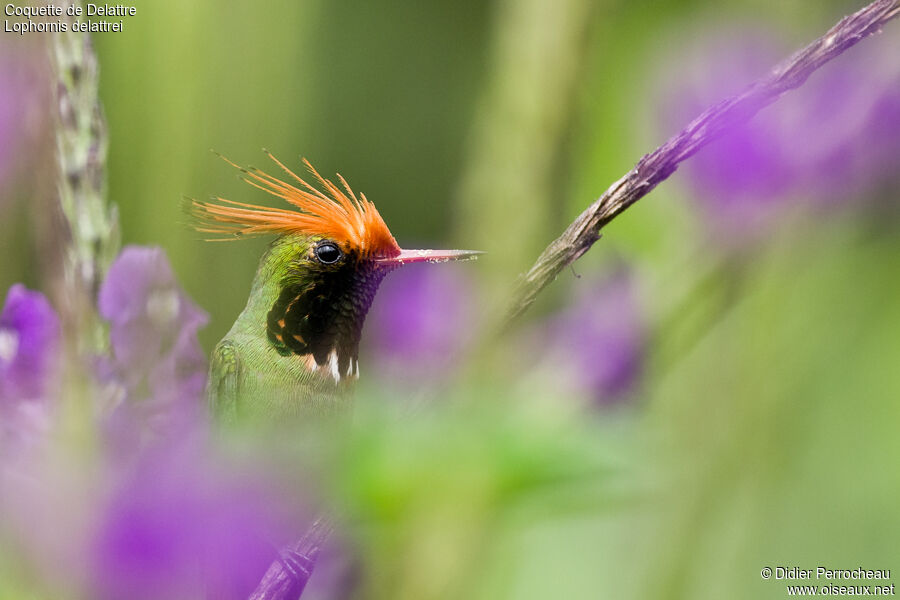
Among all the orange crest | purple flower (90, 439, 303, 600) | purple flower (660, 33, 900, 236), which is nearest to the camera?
purple flower (90, 439, 303, 600)

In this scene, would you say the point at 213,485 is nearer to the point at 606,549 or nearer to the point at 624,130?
the point at 606,549

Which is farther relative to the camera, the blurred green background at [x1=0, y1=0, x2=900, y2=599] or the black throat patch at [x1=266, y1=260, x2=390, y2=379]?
the black throat patch at [x1=266, y1=260, x2=390, y2=379]

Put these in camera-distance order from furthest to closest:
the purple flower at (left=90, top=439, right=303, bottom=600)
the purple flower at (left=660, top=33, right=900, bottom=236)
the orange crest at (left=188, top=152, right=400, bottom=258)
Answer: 1. the purple flower at (left=660, top=33, right=900, bottom=236)
2. the orange crest at (left=188, top=152, right=400, bottom=258)
3. the purple flower at (left=90, top=439, right=303, bottom=600)

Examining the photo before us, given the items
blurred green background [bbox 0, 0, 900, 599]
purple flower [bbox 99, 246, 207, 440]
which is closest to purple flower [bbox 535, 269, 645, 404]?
blurred green background [bbox 0, 0, 900, 599]

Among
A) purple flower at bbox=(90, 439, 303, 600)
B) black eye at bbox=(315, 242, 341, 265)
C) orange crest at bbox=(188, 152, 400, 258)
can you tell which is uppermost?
orange crest at bbox=(188, 152, 400, 258)

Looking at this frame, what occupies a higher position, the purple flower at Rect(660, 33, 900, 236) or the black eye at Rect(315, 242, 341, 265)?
the purple flower at Rect(660, 33, 900, 236)

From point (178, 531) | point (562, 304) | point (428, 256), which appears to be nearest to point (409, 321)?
point (562, 304)

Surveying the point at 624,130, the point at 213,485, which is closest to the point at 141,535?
the point at 213,485

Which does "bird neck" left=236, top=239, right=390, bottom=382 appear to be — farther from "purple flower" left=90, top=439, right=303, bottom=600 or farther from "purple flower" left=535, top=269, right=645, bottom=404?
"purple flower" left=90, top=439, right=303, bottom=600
